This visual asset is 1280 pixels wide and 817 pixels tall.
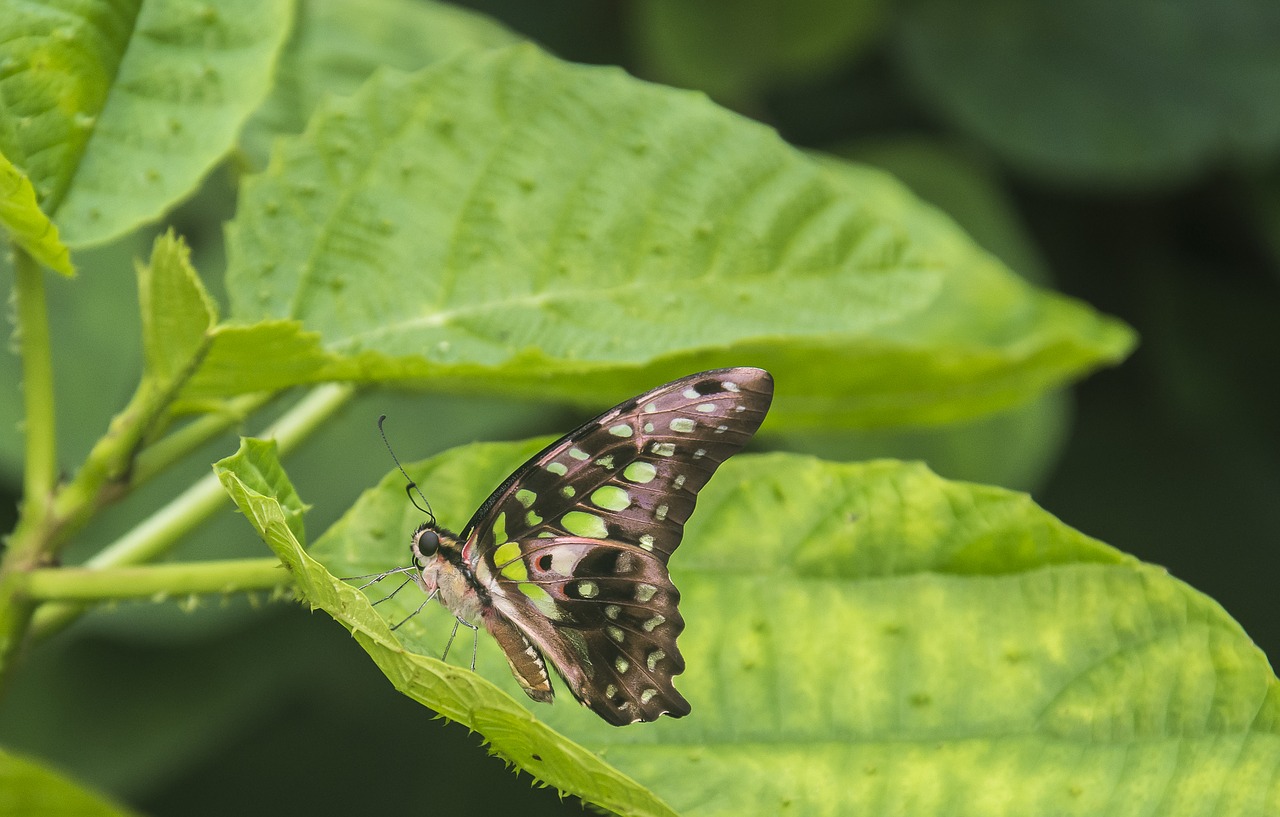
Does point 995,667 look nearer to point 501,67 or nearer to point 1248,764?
point 1248,764

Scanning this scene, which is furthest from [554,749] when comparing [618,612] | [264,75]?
[264,75]

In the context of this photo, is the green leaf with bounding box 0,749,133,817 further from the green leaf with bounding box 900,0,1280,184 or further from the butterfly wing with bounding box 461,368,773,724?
the green leaf with bounding box 900,0,1280,184

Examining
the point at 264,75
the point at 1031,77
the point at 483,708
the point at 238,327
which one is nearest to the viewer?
the point at 483,708

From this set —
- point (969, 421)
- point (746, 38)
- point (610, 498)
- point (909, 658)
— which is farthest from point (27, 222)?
point (746, 38)

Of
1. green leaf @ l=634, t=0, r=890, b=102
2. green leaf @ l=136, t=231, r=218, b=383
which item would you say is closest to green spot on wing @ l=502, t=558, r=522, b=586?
green leaf @ l=136, t=231, r=218, b=383

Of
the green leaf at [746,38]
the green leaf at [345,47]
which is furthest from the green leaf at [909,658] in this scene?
the green leaf at [746,38]

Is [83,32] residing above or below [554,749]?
above

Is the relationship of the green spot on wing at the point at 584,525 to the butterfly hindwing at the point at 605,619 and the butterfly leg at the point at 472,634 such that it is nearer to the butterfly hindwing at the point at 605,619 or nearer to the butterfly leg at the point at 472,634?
the butterfly hindwing at the point at 605,619
